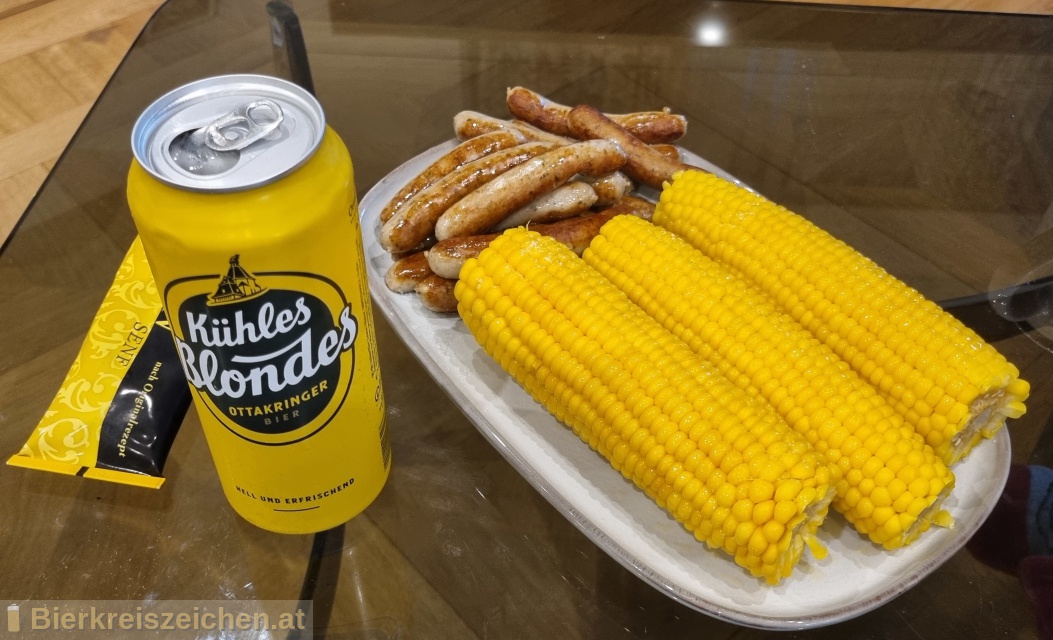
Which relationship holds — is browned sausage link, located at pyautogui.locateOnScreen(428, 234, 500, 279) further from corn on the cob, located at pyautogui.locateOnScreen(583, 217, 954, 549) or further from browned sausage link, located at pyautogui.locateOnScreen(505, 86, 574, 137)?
browned sausage link, located at pyautogui.locateOnScreen(505, 86, 574, 137)

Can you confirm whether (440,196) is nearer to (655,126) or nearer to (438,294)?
(438,294)

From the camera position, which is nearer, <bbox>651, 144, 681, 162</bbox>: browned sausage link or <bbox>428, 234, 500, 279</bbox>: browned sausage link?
<bbox>428, 234, 500, 279</bbox>: browned sausage link

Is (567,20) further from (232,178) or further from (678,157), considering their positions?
(232,178)

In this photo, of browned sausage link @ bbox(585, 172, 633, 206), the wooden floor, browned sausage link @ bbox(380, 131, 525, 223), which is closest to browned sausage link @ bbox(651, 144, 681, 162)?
browned sausage link @ bbox(585, 172, 633, 206)

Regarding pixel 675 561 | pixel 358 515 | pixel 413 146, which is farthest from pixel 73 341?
pixel 675 561

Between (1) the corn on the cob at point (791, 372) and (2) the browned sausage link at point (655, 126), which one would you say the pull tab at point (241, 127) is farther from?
(2) the browned sausage link at point (655, 126)

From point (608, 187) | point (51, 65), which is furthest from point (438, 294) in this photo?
point (51, 65)
